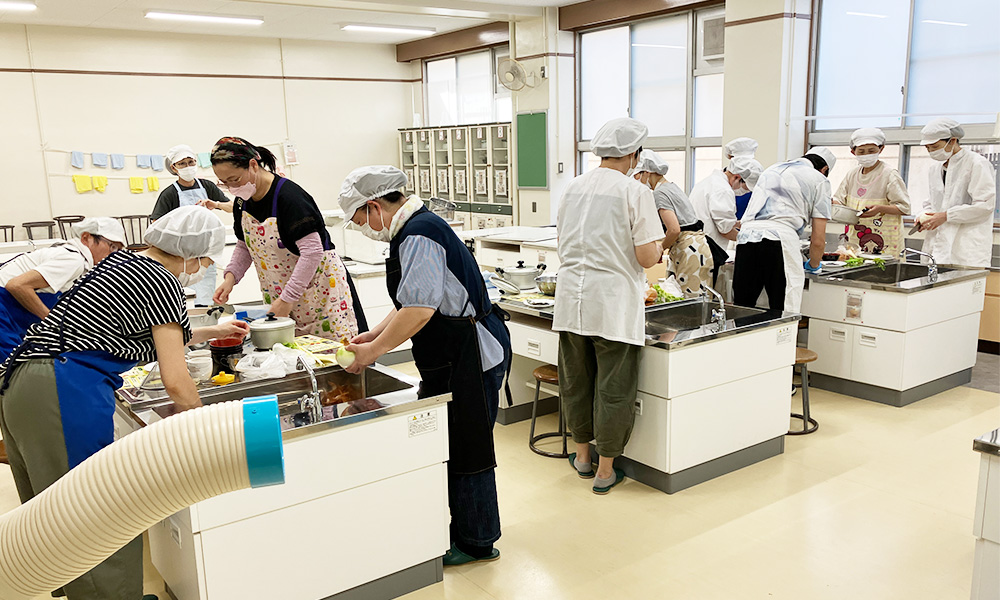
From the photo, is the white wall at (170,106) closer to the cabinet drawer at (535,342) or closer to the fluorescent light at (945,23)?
the cabinet drawer at (535,342)

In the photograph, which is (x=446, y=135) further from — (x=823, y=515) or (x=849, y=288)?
(x=823, y=515)

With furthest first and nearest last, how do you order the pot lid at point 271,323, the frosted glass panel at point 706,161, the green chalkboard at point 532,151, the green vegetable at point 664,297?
the green chalkboard at point 532,151, the frosted glass panel at point 706,161, the green vegetable at point 664,297, the pot lid at point 271,323

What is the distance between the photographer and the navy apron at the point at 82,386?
2072 mm

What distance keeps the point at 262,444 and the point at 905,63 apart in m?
6.64

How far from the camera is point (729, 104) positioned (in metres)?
6.47

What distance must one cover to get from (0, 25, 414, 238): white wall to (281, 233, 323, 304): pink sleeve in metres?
7.32

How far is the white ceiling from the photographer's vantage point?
751 cm

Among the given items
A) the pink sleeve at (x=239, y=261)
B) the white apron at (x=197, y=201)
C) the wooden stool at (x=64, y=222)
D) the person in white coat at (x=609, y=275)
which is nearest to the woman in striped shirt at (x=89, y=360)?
the pink sleeve at (x=239, y=261)

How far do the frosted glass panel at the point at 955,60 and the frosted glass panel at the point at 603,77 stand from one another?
3.02 metres

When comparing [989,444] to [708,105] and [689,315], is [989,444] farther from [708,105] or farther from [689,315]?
[708,105]

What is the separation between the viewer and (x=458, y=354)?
102 inches

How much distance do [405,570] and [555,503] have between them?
96 centimetres

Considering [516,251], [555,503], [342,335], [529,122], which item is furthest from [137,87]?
[555,503]

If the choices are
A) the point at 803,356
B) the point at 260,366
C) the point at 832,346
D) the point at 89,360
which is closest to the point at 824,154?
the point at 832,346
